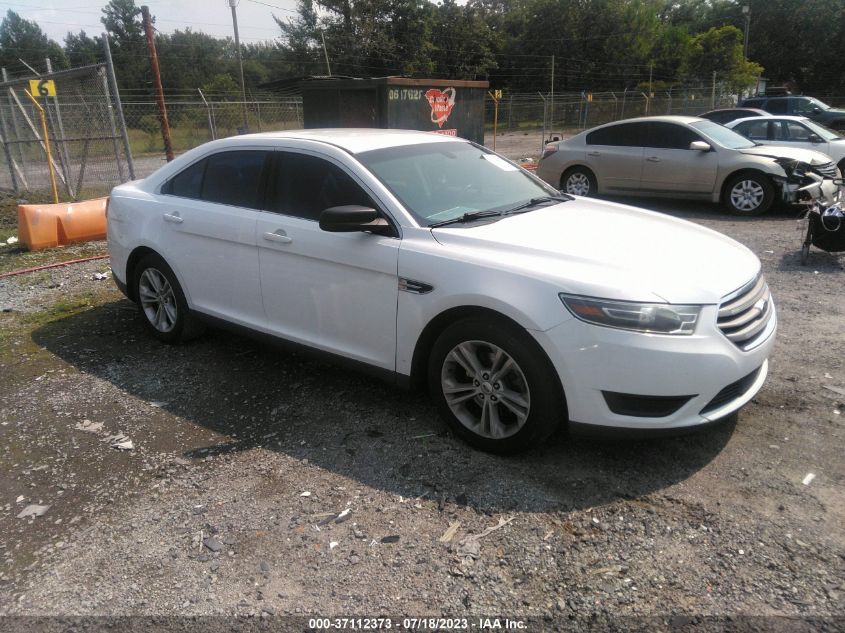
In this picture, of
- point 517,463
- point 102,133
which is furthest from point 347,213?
point 102,133

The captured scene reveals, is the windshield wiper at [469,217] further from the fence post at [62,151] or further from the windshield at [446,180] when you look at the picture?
the fence post at [62,151]

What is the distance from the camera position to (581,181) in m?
11.6

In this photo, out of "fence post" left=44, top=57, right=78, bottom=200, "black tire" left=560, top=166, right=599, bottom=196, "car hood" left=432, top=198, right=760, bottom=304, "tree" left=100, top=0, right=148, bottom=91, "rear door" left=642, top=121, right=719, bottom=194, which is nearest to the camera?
"car hood" left=432, top=198, right=760, bottom=304

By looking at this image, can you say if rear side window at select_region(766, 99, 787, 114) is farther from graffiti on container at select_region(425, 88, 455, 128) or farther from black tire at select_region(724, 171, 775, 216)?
graffiti on container at select_region(425, 88, 455, 128)

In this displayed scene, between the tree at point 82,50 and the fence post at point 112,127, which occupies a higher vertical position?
the tree at point 82,50

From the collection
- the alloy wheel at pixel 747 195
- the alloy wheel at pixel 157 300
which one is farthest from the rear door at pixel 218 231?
the alloy wheel at pixel 747 195

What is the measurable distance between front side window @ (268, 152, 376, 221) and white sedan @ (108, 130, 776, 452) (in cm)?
1

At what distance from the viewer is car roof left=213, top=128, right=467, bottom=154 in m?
4.25

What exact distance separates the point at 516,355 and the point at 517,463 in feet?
1.99

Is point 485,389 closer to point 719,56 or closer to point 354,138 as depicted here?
point 354,138

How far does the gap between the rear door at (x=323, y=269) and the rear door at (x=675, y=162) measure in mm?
7859

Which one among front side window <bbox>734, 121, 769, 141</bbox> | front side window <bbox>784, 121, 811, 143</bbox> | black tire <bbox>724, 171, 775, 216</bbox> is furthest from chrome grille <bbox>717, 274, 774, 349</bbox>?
front side window <bbox>784, 121, 811, 143</bbox>

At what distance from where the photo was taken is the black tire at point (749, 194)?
9.89 meters

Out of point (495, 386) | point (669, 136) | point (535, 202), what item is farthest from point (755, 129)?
point (495, 386)
